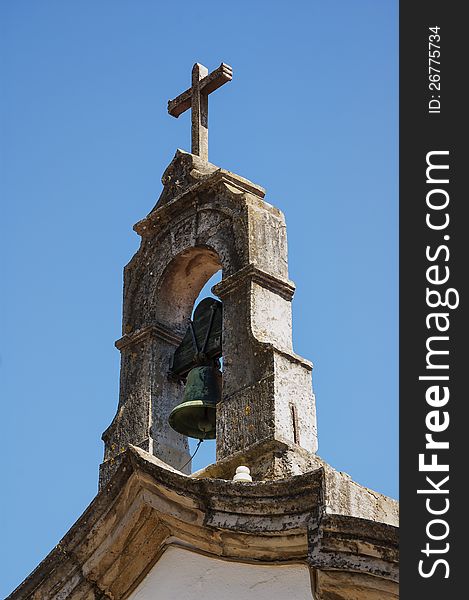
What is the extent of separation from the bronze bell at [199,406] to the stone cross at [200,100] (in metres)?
1.40

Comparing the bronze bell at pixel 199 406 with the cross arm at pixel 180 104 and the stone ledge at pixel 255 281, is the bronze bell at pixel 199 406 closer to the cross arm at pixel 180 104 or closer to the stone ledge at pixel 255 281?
the stone ledge at pixel 255 281

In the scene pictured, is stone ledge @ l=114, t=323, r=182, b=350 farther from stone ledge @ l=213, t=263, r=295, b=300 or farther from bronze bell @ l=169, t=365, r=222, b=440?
stone ledge @ l=213, t=263, r=295, b=300

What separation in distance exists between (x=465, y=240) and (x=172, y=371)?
2.73 m

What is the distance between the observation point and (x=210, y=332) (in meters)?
8.84

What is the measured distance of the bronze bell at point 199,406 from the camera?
849cm

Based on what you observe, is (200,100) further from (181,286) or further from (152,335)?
(152,335)

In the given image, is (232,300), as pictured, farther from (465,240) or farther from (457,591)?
(457,591)

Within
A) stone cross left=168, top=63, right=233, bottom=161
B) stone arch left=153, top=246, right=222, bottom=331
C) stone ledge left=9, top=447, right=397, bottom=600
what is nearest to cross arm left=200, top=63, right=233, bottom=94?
stone cross left=168, top=63, right=233, bottom=161

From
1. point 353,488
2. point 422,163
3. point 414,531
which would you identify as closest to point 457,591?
point 414,531

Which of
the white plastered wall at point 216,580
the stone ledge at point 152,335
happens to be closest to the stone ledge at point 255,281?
the stone ledge at point 152,335

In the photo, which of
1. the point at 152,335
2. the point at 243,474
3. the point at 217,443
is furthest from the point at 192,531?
the point at 152,335

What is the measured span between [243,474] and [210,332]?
1.32m

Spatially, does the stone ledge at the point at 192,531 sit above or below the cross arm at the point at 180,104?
below

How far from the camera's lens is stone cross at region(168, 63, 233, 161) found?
9469 millimetres
